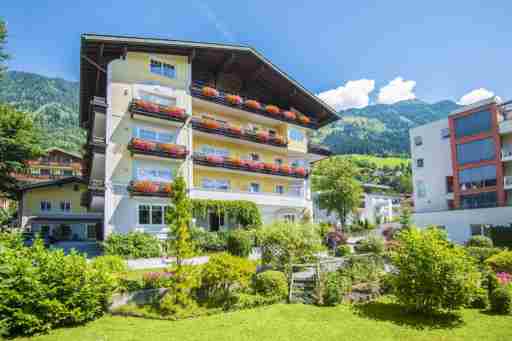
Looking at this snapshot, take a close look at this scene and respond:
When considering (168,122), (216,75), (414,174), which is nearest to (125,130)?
(168,122)

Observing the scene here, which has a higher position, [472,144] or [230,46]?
[230,46]

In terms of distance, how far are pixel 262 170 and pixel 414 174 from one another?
2596 centimetres

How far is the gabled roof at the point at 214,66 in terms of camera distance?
23.6 m

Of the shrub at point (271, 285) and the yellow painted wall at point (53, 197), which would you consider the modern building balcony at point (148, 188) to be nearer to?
the shrub at point (271, 285)

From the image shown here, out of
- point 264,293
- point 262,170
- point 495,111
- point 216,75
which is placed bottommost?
point 264,293

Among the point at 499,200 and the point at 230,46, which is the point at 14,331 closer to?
the point at 230,46

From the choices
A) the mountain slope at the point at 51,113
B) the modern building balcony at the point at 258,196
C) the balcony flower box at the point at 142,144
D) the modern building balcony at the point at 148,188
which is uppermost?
the mountain slope at the point at 51,113

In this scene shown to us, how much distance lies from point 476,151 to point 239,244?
109 ft

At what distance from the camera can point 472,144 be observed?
123 ft

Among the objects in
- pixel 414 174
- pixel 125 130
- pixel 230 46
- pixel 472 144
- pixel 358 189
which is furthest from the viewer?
pixel 358 189

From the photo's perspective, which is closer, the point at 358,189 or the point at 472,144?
the point at 472,144

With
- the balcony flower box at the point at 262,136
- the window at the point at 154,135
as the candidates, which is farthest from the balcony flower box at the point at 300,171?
the window at the point at 154,135

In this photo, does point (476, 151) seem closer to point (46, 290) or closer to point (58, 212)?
A: point (46, 290)

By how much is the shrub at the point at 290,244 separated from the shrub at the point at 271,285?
7.15 feet
